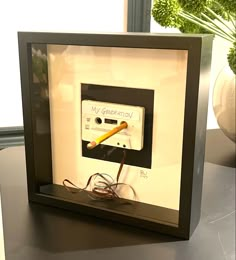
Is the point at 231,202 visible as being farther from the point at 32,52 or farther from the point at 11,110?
the point at 11,110

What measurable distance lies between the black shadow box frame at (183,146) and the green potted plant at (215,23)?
18cm

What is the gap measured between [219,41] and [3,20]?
77 cm

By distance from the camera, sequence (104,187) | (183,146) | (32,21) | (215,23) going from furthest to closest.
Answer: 1. (32,21)
2. (215,23)
3. (104,187)
4. (183,146)

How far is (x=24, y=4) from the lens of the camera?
115 centimetres

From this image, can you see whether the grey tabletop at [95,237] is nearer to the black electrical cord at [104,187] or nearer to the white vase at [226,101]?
the black electrical cord at [104,187]

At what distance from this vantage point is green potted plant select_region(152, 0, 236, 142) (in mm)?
700

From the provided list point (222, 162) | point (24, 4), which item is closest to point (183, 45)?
point (222, 162)

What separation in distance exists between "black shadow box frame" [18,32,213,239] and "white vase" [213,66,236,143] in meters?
0.35

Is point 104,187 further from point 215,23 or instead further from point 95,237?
point 215,23

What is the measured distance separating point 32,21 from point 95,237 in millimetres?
791

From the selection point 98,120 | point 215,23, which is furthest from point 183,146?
point 215,23

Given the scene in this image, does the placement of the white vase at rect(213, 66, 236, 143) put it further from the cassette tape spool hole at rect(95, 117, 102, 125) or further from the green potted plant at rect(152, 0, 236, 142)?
the cassette tape spool hole at rect(95, 117, 102, 125)

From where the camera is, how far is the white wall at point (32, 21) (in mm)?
1151

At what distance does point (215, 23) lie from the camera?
84 cm
